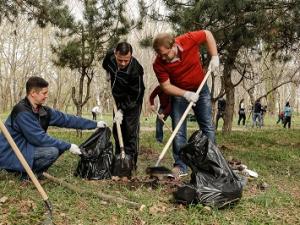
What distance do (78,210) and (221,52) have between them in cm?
791

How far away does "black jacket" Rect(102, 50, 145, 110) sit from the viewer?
5.16m

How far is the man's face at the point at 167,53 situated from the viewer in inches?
181

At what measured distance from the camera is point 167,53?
15.2 feet

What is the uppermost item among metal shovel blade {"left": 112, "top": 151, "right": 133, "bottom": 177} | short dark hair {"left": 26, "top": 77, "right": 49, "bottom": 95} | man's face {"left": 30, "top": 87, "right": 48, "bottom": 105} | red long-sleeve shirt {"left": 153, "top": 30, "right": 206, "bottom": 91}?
red long-sleeve shirt {"left": 153, "top": 30, "right": 206, "bottom": 91}

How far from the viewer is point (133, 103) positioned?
5367mm

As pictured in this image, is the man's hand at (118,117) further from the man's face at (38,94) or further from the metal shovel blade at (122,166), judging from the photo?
the man's face at (38,94)

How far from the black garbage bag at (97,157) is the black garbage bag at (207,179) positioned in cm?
122

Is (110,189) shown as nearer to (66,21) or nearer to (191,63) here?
(191,63)

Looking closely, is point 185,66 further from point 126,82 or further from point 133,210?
point 133,210

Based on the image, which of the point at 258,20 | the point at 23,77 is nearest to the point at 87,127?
the point at 258,20

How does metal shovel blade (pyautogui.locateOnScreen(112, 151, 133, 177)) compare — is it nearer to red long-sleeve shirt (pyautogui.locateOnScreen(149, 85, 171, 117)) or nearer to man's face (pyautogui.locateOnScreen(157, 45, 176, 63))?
red long-sleeve shirt (pyautogui.locateOnScreen(149, 85, 171, 117))

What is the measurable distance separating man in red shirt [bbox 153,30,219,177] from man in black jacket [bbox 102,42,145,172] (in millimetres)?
330

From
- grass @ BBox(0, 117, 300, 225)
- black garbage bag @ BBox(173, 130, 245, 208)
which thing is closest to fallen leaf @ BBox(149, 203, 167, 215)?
grass @ BBox(0, 117, 300, 225)

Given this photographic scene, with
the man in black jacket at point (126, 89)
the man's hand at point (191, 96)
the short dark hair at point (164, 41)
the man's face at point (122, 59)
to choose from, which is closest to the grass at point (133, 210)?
the man in black jacket at point (126, 89)
